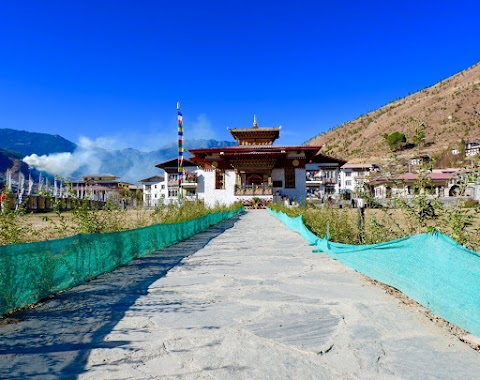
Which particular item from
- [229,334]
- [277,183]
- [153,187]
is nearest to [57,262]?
[229,334]

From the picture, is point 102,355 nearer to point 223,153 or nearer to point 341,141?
point 223,153

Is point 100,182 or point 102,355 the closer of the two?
point 102,355

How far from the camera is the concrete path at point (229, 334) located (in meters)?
2.43

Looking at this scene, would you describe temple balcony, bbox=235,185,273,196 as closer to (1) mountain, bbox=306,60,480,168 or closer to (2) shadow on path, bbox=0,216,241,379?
(2) shadow on path, bbox=0,216,241,379

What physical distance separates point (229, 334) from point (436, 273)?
195 centimetres

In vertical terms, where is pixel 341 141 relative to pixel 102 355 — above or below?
above

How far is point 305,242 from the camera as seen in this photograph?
9.44 m

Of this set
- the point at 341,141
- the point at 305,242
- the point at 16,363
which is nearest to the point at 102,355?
the point at 16,363

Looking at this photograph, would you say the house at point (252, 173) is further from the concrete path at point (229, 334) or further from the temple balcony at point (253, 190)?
the concrete path at point (229, 334)

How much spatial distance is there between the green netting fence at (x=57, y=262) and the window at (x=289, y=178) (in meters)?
33.5

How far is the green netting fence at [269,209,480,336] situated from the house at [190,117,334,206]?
106 feet

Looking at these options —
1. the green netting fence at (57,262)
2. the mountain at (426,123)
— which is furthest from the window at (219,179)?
the mountain at (426,123)

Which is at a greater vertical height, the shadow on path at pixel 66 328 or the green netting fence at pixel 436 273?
the green netting fence at pixel 436 273

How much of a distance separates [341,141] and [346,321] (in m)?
123
